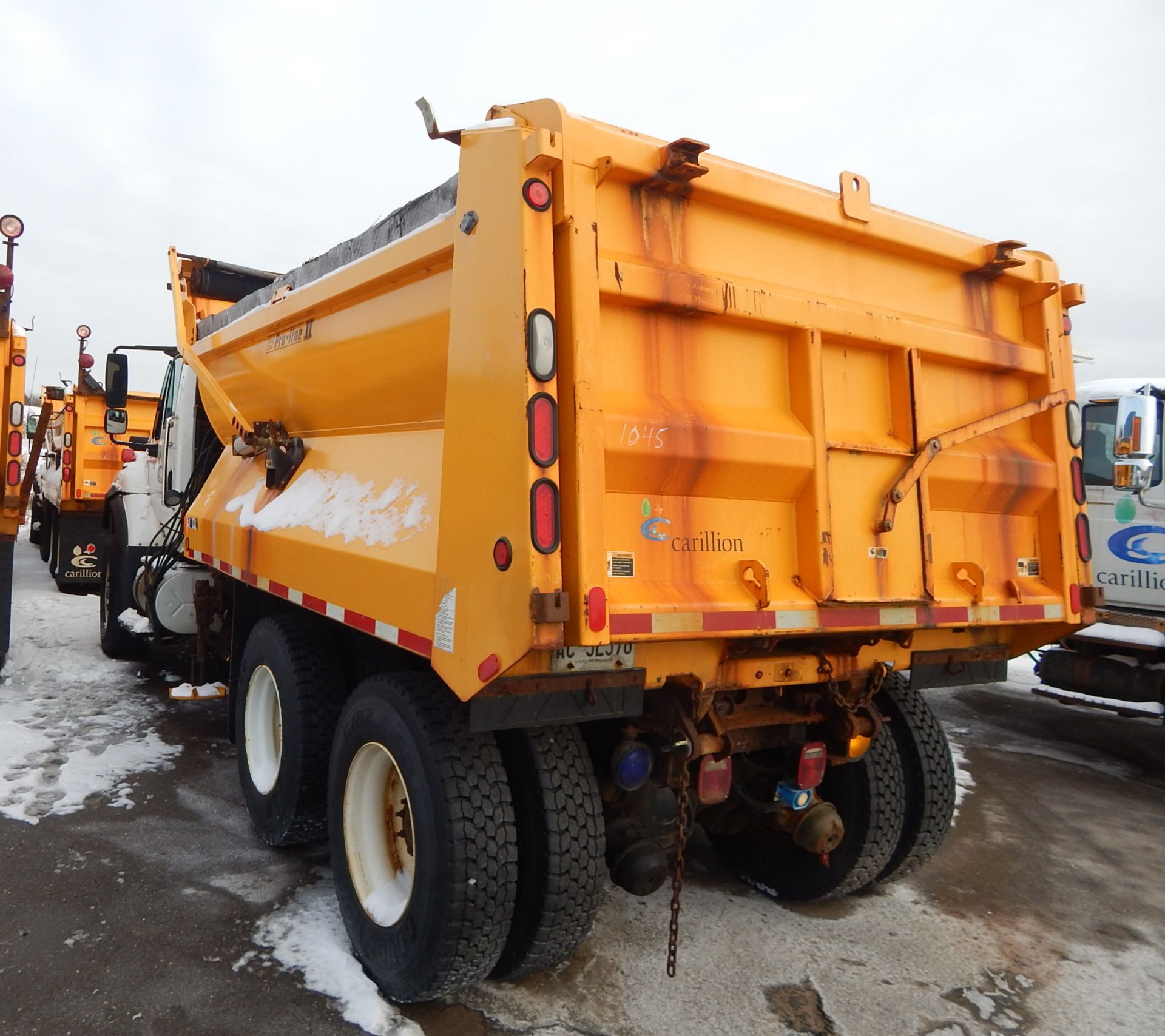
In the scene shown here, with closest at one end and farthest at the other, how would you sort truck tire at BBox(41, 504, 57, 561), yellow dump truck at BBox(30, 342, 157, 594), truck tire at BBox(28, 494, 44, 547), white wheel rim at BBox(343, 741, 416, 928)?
white wheel rim at BBox(343, 741, 416, 928)
yellow dump truck at BBox(30, 342, 157, 594)
truck tire at BBox(41, 504, 57, 561)
truck tire at BBox(28, 494, 44, 547)

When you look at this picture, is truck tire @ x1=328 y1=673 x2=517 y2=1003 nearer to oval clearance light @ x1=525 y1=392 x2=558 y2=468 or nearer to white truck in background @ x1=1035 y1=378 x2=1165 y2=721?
oval clearance light @ x1=525 y1=392 x2=558 y2=468

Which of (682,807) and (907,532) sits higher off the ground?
(907,532)

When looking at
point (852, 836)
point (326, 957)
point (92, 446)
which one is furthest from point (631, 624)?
point (92, 446)

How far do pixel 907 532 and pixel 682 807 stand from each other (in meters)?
1.23

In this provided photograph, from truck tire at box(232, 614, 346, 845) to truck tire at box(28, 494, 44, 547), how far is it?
13.7 metres

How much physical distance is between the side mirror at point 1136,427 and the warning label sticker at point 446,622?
11.3 feet

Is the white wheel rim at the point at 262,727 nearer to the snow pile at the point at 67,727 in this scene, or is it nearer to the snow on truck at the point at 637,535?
the snow on truck at the point at 637,535

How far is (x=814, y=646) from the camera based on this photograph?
2943mm

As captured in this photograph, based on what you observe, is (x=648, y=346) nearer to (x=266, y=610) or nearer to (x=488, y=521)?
(x=488, y=521)

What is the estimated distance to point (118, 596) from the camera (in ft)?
22.6

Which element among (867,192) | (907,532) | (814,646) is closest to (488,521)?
(814,646)

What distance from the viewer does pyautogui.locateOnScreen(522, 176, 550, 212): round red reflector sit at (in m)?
2.30

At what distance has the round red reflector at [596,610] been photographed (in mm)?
2197

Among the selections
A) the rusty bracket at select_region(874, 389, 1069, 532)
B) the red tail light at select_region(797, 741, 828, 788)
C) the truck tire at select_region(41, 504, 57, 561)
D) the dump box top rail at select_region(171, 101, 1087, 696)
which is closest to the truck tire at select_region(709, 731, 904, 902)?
the red tail light at select_region(797, 741, 828, 788)
